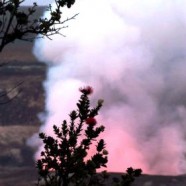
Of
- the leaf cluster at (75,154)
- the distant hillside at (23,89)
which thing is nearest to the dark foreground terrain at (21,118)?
the distant hillside at (23,89)

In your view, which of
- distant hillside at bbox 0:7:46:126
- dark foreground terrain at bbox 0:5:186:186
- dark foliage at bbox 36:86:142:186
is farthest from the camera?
distant hillside at bbox 0:7:46:126

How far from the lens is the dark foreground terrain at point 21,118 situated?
5559 cm

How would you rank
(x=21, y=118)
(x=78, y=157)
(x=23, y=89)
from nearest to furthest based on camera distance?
1. (x=78, y=157)
2. (x=23, y=89)
3. (x=21, y=118)

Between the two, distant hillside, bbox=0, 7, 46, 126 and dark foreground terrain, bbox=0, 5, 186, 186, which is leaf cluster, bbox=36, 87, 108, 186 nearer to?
dark foreground terrain, bbox=0, 5, 186, 186

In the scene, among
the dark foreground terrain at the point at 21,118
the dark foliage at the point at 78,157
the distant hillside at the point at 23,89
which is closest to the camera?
the dark foliage at the point at 78,157

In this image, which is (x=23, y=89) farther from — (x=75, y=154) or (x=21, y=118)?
(x=75, y=154)

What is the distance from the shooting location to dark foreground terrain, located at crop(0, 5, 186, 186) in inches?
2189

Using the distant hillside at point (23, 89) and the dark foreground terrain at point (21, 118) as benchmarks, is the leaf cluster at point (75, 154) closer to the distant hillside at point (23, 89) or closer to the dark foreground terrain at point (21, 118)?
the dark foreground terrain at point (21, 118)

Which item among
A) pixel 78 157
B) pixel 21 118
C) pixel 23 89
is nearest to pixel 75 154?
pixel 78 157

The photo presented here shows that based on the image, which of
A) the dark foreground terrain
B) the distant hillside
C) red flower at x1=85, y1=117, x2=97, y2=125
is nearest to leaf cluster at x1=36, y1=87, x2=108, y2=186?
red flower at x1=85, y1=117, x2=97, y2=125

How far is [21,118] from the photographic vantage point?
85750mm

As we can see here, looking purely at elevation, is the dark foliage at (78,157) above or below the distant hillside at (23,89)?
below

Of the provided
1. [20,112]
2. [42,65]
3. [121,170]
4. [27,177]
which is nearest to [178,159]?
[121,170]

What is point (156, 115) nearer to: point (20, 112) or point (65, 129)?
point (20, 112)
